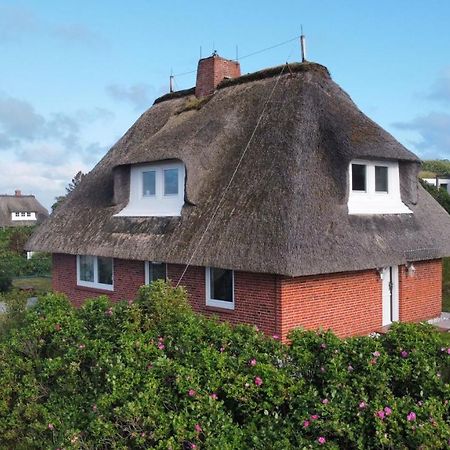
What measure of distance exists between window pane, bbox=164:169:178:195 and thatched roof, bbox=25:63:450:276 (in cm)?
80

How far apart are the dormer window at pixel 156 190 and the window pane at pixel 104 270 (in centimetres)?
180

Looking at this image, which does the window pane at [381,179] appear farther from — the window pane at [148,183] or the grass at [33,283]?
the grass at [33,283]

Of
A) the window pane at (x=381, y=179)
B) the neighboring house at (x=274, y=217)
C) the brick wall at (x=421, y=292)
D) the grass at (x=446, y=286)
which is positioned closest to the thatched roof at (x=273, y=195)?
the neighboring house at (x=274, y=217)

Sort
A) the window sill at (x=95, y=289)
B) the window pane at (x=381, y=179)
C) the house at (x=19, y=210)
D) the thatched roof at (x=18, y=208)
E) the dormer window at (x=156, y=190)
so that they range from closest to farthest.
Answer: the window pane at (x=381, y=179) → the dormer window at (x=156, y=190) → the window sill at (x=95, y=289) → the thatched roof at (x=18, y=208) → the house at (x=19, y=210)

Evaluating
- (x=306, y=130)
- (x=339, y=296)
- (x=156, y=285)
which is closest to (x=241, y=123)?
(x=306, y=130)

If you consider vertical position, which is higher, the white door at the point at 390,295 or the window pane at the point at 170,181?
the window pane at the point at 170,181

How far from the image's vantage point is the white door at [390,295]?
52.6 feet

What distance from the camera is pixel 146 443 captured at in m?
6.73

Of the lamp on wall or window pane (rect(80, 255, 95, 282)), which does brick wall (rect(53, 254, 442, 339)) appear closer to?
the lamp on wall

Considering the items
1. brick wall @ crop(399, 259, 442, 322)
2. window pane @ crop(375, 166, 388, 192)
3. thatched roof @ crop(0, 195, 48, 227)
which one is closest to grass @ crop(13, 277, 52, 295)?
brick wall @ crop(399, 259, 442, 322)

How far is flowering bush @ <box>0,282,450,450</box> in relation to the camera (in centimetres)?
614

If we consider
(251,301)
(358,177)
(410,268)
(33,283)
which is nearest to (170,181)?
(251,301)

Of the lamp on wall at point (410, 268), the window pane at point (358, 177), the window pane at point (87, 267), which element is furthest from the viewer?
the window pane at point (87, 267)

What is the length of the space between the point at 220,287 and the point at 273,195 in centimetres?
294
